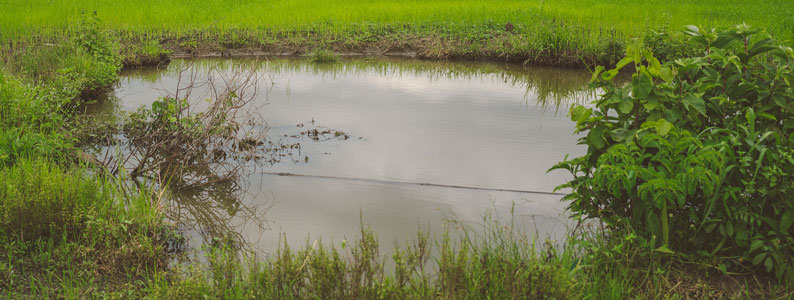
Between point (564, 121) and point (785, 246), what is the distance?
4.00 meters

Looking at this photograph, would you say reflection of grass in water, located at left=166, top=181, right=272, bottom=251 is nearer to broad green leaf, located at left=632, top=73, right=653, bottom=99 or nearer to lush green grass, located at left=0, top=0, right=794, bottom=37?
broad green leaf, located at left=632, top=73, right=653, bottom=99

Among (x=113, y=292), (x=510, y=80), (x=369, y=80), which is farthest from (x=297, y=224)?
(x=510, y=80)

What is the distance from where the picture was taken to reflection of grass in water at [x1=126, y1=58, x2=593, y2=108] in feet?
28.3

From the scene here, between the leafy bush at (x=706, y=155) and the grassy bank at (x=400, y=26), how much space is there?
6134 mm

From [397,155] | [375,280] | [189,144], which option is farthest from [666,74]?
[189,144]

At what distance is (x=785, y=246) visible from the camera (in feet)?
9.66

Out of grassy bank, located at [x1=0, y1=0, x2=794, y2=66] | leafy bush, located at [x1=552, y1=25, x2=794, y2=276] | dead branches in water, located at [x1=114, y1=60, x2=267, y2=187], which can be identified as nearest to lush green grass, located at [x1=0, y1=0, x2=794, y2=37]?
grassy bank, located at [x1=0, y1=0, x2=794, y2=66]

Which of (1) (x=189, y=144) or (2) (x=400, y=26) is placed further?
(2) (x=400, y=26)

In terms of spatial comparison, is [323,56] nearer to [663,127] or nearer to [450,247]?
[450,247]

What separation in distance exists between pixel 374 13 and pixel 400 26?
1.49m

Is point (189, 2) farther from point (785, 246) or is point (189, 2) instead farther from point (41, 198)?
point (785, 246)

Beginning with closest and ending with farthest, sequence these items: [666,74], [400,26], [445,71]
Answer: [666,74], [445,71], [400,26]

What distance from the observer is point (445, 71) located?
9.75 m

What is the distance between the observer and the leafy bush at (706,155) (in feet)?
9.30
